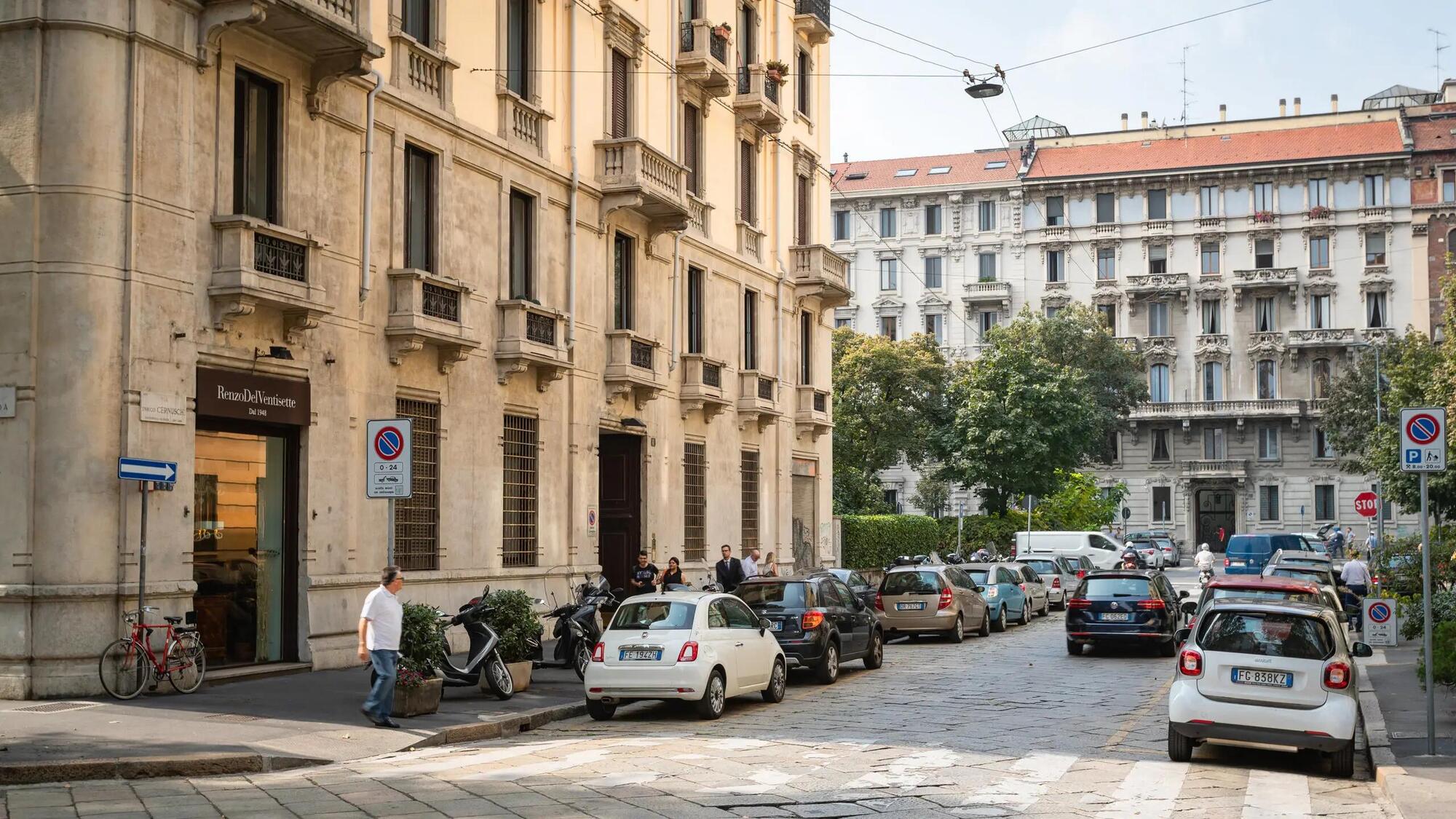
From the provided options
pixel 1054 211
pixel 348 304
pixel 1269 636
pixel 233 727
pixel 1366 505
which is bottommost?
pixel 233 727

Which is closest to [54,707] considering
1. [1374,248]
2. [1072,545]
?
[1072,545]

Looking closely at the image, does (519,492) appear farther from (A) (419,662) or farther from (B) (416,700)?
(B) (416,700)

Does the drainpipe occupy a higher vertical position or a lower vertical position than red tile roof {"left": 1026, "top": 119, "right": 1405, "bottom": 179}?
lower

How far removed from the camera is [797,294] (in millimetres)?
38062

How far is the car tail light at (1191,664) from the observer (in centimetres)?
1273

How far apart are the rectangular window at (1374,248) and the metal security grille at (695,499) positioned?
5740 cm

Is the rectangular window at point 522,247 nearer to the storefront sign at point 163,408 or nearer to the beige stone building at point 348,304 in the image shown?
the beige stone building at point 348,304

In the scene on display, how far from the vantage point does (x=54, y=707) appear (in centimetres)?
1455

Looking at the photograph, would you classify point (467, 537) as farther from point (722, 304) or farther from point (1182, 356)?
point (1182, 356)

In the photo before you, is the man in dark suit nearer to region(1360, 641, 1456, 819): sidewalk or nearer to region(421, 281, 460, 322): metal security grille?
region(421, 281, 460, 322): metal security grille

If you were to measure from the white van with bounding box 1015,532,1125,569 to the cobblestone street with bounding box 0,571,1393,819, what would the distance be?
3318 centimetres

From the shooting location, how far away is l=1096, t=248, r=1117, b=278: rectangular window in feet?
266

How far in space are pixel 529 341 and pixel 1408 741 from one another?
48.5ft

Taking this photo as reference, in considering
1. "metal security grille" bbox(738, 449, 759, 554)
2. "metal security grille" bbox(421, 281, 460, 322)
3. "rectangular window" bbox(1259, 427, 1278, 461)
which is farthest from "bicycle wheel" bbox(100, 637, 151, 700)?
"rectangular window" bbox(1259, 427, 1278, 461)
